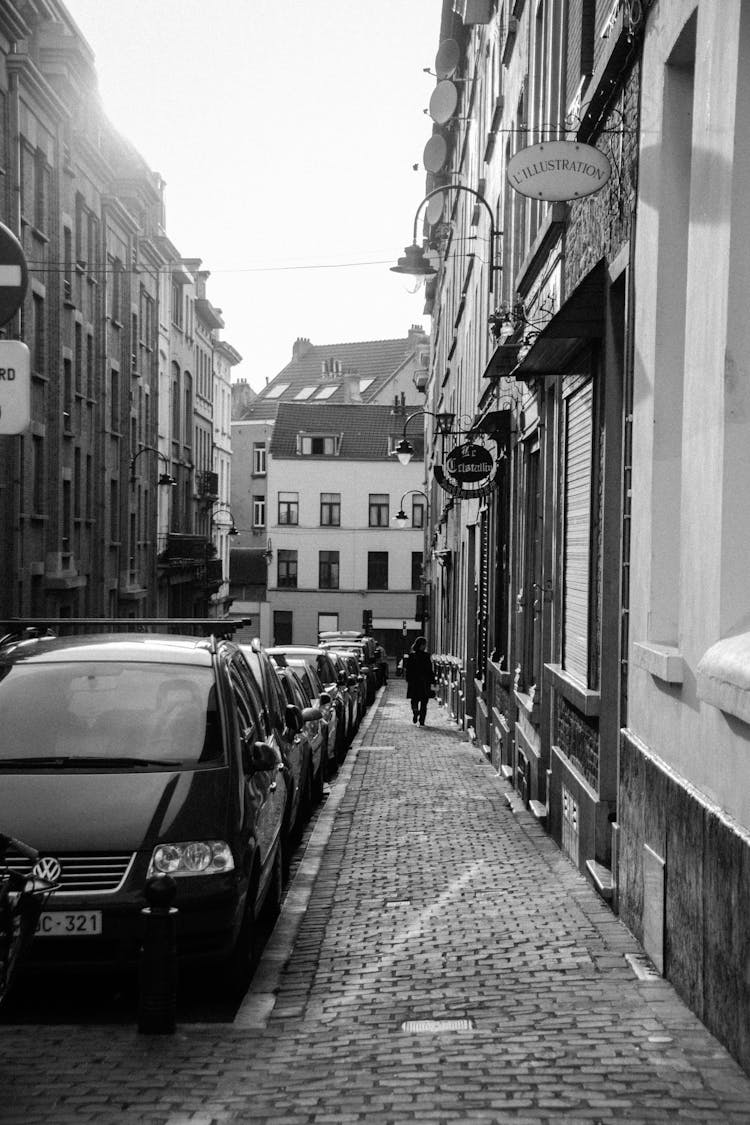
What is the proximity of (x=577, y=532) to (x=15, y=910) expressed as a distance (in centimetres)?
633

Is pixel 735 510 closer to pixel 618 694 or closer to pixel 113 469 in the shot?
pixel 618 694

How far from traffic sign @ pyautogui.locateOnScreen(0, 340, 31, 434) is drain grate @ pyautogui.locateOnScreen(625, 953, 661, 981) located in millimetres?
3775

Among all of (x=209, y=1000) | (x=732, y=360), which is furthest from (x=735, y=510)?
(x=209, y=1000)

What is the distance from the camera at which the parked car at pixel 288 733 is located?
33.2 feet

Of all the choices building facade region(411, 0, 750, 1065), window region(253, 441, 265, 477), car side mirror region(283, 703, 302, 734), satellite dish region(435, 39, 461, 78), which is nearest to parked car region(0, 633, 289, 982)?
building facade region(411, 0, 750, 1065)

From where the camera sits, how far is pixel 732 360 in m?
5.72

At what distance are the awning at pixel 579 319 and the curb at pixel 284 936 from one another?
13.4 feet

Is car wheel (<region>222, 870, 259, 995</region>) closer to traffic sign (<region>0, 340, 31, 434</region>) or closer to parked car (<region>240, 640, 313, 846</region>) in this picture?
parked car (<region>240, 640, 313, 846</region>)

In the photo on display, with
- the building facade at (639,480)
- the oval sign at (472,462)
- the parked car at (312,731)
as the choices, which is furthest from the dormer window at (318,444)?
the building facade at (639,480)

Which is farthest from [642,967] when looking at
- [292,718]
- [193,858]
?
[292,718]

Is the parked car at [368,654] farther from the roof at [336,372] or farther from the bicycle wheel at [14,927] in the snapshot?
the bicycle wheel at [14,927]

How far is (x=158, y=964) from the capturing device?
19.5 feet

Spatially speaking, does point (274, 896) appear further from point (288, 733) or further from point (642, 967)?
point (288, 733)

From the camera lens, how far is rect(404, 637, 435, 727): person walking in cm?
2778
